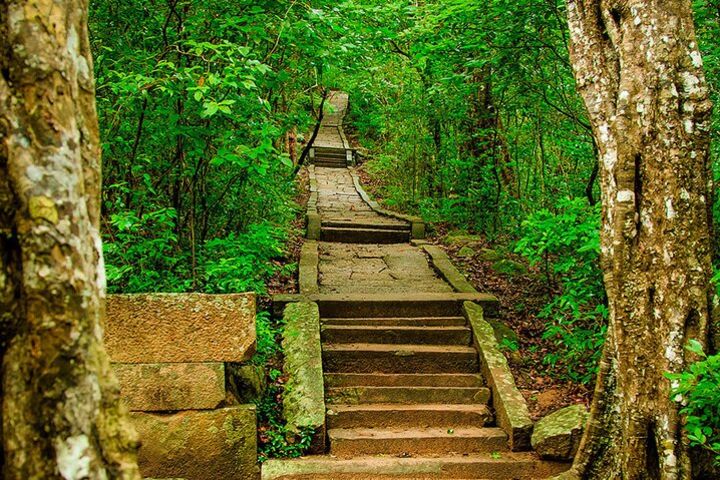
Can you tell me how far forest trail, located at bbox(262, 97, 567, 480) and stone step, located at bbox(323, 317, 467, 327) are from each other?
1cm

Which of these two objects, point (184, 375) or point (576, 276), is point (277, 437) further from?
point (576, 276)

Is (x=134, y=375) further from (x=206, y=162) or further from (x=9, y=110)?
(x=9, y=110)

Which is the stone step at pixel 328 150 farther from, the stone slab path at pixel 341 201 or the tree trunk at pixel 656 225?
the tree trunk at pixel 656 225

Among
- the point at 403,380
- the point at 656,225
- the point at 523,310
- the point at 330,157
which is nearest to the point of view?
the point at 656,225

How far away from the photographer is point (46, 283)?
1.45 meters

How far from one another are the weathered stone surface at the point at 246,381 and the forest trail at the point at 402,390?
716mm

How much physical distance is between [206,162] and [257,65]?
79.4 inches

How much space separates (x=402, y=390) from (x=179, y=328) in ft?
8.10

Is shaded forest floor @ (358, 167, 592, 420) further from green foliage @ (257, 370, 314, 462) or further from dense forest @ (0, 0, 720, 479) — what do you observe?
green foliage @ (257, 370, 314, 462)

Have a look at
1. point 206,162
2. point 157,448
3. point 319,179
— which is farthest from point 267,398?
point 319,179

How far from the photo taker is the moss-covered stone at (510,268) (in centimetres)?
934

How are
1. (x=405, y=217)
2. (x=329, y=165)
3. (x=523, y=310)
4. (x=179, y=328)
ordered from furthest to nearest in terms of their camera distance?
(x=329, y=165), (x=405, y=217), (x=523, y=310), (x=179, y=328)

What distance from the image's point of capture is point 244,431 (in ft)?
16.6

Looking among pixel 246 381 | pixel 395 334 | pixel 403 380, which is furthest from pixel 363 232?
pixel 246 381
